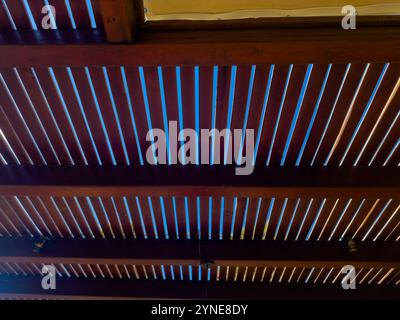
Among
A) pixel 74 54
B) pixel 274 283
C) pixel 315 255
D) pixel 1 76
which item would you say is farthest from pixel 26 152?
pixel 274 283

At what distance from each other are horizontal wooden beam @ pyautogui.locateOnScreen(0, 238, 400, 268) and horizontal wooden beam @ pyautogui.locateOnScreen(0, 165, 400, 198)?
1.61 m

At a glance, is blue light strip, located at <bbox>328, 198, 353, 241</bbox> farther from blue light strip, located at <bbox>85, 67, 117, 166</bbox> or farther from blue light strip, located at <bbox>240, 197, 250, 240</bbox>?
blue light strip, located at <bbox>85, 67, 117, 166</bbox>

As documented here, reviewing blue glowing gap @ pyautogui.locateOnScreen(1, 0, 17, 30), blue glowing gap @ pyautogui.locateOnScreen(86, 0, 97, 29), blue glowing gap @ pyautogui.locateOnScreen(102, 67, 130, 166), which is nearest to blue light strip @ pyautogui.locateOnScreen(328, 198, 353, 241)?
blue glowing gap @ pyautogui.locateOnScreen(102, 67, 130, 166)

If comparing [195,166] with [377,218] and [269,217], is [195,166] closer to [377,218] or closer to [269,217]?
[269,217]

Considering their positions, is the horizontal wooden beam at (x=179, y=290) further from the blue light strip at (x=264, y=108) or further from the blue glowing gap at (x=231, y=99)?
the blue glowing gap at (x=231, y=99)

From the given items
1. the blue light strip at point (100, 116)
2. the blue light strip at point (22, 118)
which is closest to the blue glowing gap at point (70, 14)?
the blue light strip at point (100, 116)

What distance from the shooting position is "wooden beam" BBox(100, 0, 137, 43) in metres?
2.14

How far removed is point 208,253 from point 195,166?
71.7 inches

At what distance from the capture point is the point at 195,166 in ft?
12.5

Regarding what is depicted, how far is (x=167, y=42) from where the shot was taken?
2430 mm

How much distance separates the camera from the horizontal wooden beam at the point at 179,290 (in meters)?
6.01

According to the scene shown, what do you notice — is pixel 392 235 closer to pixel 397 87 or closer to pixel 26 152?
pixel 397 87

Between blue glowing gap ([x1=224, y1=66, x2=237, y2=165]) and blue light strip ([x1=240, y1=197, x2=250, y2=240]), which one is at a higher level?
blue glowing gap ([x1=224, y1=66, x2=237, y2=165])

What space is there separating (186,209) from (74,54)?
2603 millimetres
